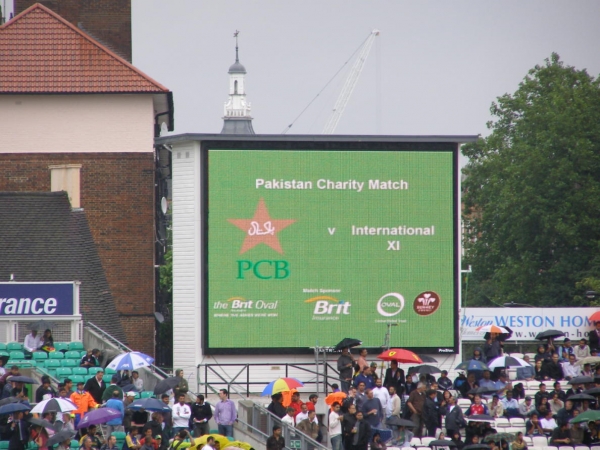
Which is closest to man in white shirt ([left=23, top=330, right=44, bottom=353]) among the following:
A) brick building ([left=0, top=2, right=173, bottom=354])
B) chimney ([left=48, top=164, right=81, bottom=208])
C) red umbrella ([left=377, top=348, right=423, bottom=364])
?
red umbrella ([left=377, top=348, right=423, bottom=364])

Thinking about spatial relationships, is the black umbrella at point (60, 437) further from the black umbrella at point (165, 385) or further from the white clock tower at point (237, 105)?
the white clock tower at point (237, 105)

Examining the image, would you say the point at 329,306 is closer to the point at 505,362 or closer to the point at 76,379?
the point at 505,362

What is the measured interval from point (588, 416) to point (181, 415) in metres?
7.76

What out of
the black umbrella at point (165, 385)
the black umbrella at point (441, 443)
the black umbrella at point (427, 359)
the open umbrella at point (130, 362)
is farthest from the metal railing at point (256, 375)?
the black umbrella at point (441, 443)

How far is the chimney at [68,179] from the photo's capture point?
4453 cm

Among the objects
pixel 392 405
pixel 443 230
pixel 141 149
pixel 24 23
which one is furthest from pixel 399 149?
pixel 24 23

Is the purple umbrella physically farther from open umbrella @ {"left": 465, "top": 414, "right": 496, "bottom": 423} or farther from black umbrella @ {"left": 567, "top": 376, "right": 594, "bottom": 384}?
black umbrella @ {"left": 567, "top": 376, "right": 594, "bottom": 384}

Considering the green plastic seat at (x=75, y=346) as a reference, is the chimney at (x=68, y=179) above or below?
above

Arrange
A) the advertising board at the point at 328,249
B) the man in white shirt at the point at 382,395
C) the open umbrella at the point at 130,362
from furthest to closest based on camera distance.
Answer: the advertising board at the point at 328,249 → the open umbrella at the point at 130,362 → the man in white shirt at the point at 382,395

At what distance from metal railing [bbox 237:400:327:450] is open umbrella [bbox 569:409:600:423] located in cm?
498

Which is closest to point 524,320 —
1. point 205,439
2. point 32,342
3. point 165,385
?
point 32,342

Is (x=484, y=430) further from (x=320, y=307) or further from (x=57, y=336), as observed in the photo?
(x=57, y=336)

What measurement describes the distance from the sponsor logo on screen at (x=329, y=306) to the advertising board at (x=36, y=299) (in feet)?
18.2

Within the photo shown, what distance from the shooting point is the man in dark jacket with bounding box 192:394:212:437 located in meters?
26.2
